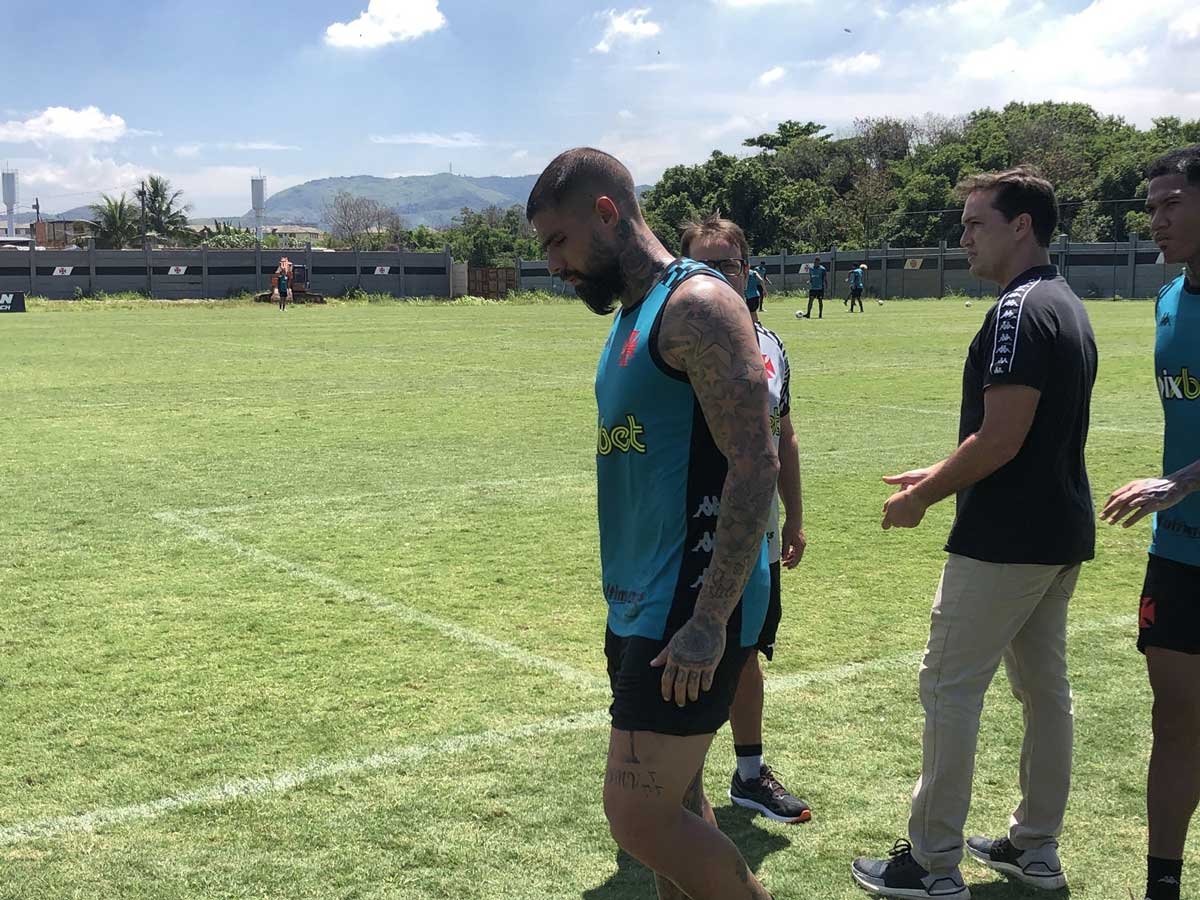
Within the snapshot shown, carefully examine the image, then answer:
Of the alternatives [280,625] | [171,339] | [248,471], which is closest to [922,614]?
[280,625]

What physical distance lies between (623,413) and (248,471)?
8.97m

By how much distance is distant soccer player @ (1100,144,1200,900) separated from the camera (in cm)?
365

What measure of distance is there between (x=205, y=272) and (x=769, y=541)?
5810cm

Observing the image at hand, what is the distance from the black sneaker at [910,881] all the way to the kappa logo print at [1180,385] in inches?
62.9

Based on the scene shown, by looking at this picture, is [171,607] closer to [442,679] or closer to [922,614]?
[442,679]

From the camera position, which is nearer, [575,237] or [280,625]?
[575,237]

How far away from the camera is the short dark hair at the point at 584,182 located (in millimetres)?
3004

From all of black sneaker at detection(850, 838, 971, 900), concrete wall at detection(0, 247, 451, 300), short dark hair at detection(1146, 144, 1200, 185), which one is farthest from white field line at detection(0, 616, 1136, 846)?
concrete wall at detection(0, 247, 451, 300)

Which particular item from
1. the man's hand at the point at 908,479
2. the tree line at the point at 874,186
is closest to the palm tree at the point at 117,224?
the tree line at the point at 874,186

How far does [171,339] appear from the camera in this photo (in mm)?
30141

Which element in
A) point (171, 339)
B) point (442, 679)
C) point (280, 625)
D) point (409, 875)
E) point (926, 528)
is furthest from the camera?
point (171, 339)

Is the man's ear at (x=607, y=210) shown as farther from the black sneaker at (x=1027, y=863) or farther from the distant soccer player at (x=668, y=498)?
the black sneaker at (x=1027, y=863)

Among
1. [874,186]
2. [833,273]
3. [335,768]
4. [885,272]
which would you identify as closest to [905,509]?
[335,768]

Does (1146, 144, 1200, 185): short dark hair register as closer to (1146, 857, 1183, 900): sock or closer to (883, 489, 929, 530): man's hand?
(883, 489, 929, 530): man's hand
